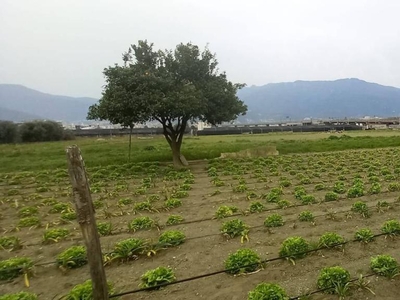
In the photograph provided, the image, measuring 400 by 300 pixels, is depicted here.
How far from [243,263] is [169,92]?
13.3m

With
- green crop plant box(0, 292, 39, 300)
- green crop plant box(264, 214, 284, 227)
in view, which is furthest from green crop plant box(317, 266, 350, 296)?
green crop plant box(0, 292, 39, 300)

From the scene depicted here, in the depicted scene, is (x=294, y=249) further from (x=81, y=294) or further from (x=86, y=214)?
(x=86, y=214)

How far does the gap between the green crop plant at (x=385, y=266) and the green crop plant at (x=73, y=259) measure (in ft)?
17.1

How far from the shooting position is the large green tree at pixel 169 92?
56.4 feet

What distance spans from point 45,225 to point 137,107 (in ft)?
31.3

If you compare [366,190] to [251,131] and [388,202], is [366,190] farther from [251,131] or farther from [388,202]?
[251,131]

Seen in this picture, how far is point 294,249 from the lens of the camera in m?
6.00

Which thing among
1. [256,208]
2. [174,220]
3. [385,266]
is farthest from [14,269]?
[385,266]

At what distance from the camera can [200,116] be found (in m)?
20.4

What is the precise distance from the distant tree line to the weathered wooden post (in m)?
45.8

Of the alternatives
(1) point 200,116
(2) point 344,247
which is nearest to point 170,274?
(2) point 344,247

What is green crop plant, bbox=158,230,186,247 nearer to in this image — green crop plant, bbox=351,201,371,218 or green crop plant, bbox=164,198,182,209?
green crop plant, bbox=164,198,182,209

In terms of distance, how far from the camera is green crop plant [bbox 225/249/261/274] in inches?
215

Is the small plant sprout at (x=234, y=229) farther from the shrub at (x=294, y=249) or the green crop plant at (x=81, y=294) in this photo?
the green crop plant at (x=81, y=294)
